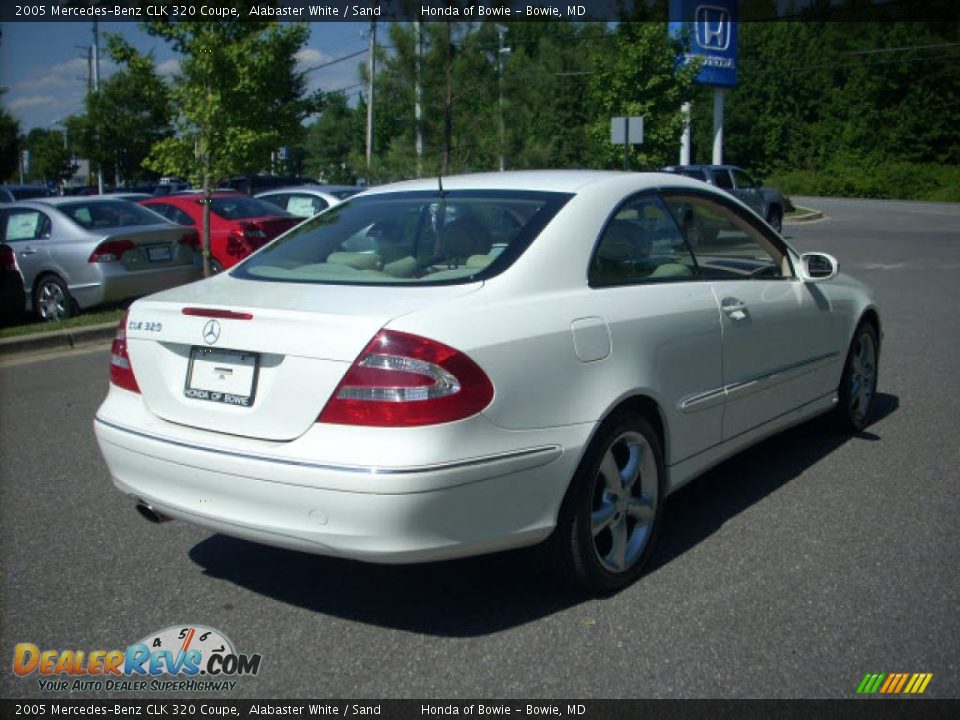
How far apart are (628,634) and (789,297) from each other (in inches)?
90.7

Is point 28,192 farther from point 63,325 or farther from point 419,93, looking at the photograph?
point 63,325

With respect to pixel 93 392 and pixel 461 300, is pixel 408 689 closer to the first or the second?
pixel 461 300

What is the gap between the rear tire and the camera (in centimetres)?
1103

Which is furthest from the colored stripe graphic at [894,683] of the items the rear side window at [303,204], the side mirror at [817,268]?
the rear side window at [303,204]

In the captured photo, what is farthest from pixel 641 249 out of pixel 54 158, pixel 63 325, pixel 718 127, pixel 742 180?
pixel 54 158

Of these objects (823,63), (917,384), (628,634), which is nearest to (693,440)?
(628,634)

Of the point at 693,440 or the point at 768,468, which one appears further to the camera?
the point at 768,468

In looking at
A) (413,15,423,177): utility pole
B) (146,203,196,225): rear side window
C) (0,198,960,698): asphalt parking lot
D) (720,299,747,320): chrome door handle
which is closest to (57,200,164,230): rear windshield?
(146,203,196,225): rear side window

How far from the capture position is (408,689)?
10.1 ft

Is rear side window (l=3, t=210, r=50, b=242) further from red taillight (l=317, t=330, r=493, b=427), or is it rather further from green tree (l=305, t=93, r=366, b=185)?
green tree (l=305, t=93, r=366, b=185)

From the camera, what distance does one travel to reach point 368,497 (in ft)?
10.0

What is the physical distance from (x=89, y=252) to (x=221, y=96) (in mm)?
2834

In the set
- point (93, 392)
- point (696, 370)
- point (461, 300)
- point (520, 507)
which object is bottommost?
point (93, 392)
